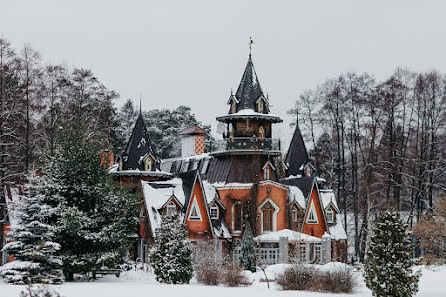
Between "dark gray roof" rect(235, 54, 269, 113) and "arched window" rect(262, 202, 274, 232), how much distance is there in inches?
244

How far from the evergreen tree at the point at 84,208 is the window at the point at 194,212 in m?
10.4

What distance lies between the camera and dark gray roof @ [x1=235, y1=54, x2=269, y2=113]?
44.3 m

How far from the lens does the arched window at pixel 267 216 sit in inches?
1674

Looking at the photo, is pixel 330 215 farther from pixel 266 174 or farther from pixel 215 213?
pixel 215 213

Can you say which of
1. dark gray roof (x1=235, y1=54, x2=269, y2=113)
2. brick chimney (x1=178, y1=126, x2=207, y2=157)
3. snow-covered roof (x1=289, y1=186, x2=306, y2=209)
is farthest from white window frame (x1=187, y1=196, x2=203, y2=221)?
brick chimney (x1=178, y1=126, x2=207, y2=157)

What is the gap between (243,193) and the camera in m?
42.7

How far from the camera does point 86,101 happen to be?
45219 mm

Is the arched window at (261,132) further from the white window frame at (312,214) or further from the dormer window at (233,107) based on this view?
the white window frame at (312,214)

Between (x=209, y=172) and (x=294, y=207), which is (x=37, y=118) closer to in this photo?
(x=209, y=172)

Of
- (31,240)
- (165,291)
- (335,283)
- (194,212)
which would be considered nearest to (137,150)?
(194,212)

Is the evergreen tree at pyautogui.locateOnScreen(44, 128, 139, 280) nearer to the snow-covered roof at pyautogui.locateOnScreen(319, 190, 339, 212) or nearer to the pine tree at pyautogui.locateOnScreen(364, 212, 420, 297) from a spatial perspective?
the pine tree at pyautogui.locateOnScreen(364, 212, 420, 297)

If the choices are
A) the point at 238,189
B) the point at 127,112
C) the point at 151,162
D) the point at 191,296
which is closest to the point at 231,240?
the point at 238,189

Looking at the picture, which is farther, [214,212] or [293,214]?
[293,214]

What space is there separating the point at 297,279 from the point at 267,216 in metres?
15.8
